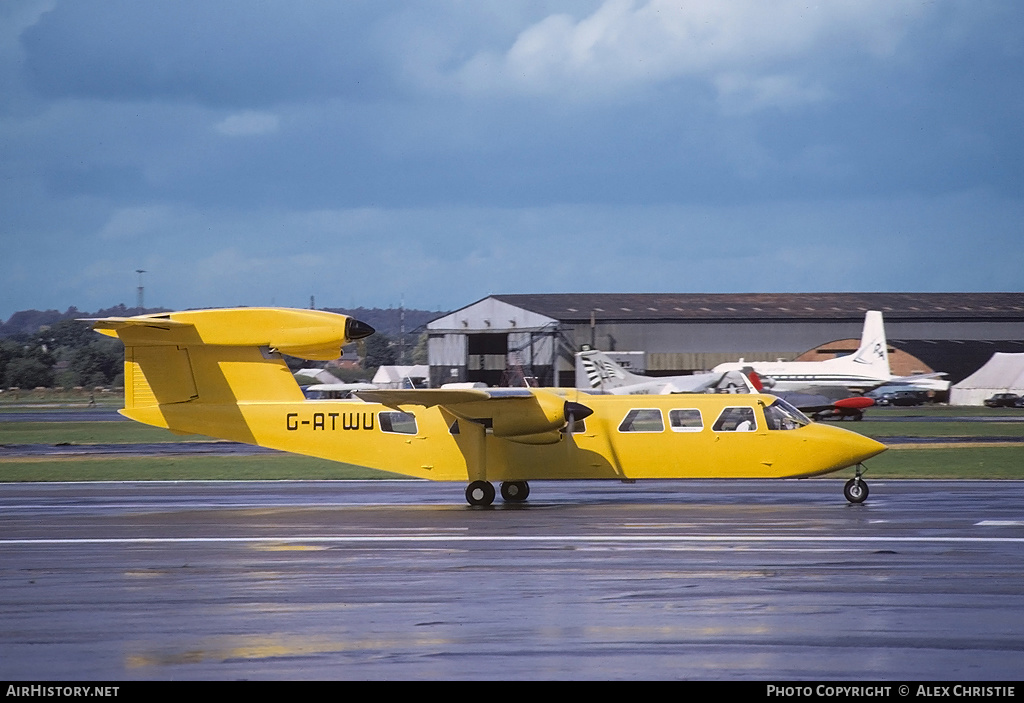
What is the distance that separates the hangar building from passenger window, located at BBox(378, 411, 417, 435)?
58938 millimetres

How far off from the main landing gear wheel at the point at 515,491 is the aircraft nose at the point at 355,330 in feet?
14.8

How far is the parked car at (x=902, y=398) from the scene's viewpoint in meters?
78.4

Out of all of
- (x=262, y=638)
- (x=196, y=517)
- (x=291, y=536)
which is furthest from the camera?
(x=196, y=517)

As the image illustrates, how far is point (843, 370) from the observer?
6825cm

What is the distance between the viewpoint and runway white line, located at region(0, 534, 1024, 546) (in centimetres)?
1625

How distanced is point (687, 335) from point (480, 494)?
6582 cm

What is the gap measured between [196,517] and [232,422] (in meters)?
2.44

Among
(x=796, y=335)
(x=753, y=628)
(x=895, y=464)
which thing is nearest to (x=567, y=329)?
(x=796, y=335)

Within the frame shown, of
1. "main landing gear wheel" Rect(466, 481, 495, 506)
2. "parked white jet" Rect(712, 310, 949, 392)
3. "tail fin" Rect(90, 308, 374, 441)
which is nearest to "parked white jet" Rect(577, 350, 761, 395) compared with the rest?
"parked white jet" Rect(712, 310, 949, 392)

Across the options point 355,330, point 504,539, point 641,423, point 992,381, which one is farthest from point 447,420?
point 992,381

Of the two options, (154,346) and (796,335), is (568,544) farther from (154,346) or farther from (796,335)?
(796,335)

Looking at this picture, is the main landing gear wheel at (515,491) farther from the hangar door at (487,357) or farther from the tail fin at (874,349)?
the hangar door at (487,357)

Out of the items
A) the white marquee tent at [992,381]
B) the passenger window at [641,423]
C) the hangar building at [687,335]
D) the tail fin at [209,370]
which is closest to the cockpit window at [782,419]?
the passenger window at [641,423]

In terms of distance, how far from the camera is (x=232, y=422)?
22453 millimetres
